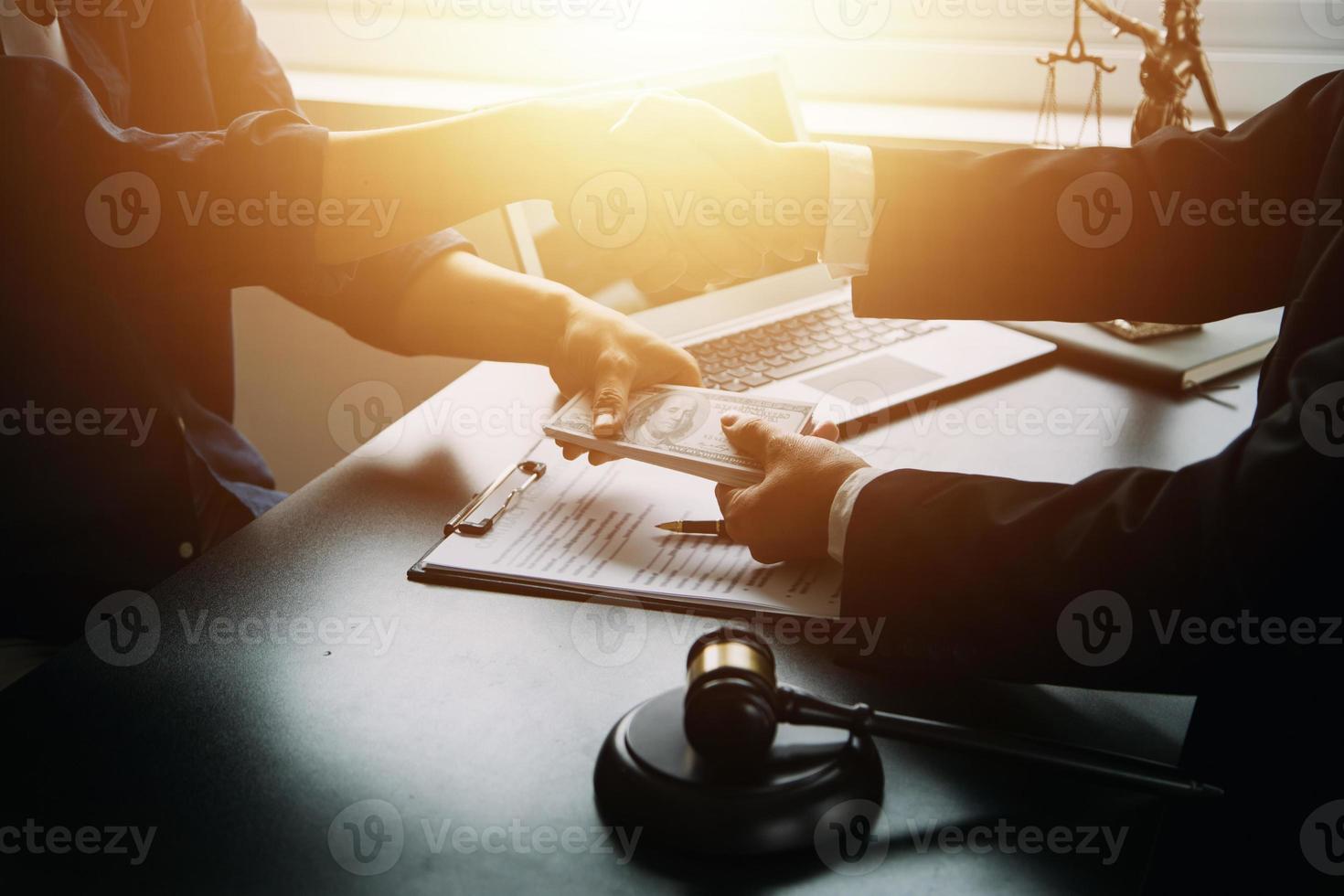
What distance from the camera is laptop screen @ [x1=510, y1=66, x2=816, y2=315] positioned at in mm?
1322

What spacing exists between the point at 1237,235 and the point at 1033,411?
0.80 ft

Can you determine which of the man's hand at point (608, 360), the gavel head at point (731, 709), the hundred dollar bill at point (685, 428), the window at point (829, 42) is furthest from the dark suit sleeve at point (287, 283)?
the gavel head at point (731, 709)

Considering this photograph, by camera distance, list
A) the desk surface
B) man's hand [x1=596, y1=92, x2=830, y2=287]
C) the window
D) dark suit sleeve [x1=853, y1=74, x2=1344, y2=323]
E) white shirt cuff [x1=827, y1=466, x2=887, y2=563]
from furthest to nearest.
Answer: the window < man's hand [x1=596, y1=92, x2=830, y2=287] < dark suit sleeve [x1=853, y1=74, x2=1344, y2=323] < white shirt cuff [x1=827, y1=466, x2=887, y2=563] < the desk surface

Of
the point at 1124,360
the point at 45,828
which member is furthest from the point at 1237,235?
the point at 45,828

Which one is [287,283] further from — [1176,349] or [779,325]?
[1176,349]

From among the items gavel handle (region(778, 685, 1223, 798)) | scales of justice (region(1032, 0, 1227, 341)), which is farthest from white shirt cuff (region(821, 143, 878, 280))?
gavel handle (region(778, 685, 1223, 798))

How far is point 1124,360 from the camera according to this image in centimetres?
110

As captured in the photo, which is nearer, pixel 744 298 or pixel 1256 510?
pixel 1256 510

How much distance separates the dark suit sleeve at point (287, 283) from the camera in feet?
3.91

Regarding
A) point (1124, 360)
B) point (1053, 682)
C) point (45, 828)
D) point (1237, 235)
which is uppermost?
point (1237, 235)

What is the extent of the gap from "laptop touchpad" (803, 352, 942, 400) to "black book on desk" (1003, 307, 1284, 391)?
0.16 metres

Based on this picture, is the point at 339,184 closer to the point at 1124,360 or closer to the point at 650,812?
the point at 650,812

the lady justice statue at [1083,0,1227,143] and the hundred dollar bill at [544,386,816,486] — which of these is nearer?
the hundred dollar bill at [544,386,816,486]

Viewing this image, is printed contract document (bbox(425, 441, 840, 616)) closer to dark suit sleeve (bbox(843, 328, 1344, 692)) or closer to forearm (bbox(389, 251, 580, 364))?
dark suit sleeve (bbox(843, 328, 1344, 692))
